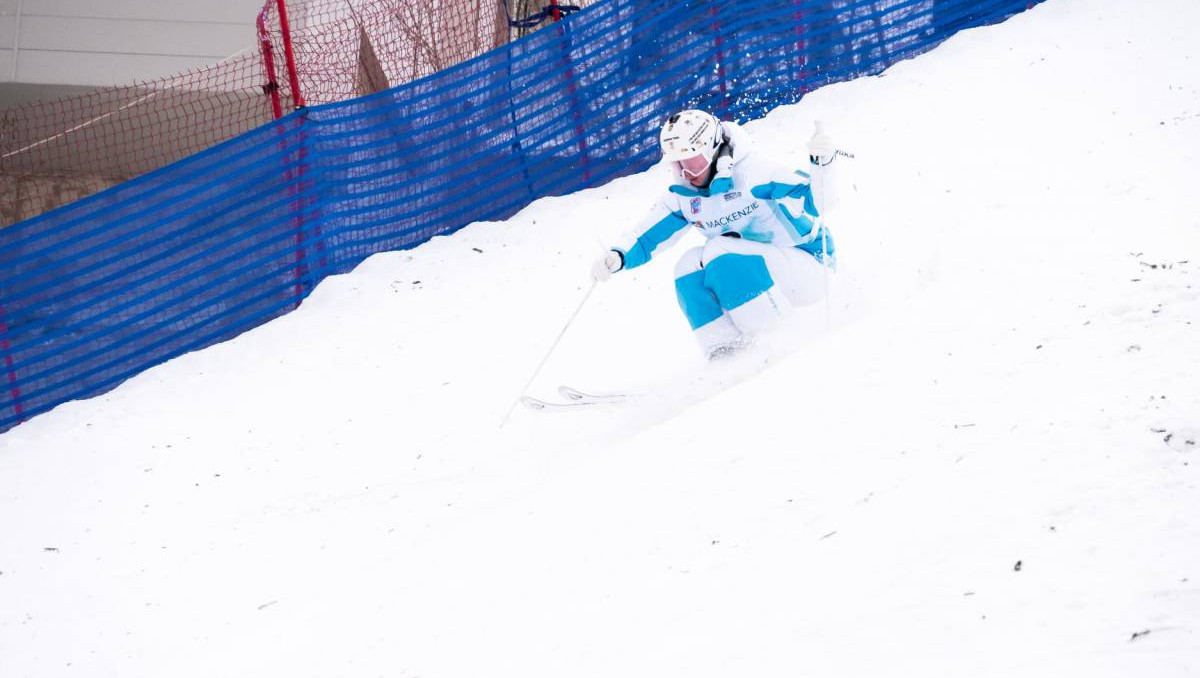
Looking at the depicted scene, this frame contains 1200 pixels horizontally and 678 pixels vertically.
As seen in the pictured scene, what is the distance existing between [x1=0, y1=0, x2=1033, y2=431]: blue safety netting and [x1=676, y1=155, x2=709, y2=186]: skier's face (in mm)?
3199

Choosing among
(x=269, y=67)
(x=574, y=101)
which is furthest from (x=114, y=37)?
(x=574, y=101)

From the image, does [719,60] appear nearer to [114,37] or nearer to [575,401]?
[575,401]

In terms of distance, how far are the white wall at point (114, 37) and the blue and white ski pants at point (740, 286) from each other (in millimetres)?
9710

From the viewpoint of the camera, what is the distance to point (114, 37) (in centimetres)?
1413

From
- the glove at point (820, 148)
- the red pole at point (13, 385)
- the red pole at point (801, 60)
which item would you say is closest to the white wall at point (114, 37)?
the red pole at point (13, 385)

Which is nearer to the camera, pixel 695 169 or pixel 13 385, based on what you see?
pixel 695 169

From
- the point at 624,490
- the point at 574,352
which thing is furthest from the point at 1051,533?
the point at 574,352

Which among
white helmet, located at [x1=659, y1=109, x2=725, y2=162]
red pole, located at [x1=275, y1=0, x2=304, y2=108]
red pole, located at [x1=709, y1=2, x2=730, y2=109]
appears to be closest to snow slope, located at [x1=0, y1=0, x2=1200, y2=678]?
red pole, located at [x1=709, y1=2, x2=730, y2=109]

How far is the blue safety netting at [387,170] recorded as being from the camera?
8305mm

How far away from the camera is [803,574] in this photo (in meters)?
3.46

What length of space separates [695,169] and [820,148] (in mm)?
605

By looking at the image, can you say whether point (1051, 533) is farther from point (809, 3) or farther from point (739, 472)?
point (809, 3)

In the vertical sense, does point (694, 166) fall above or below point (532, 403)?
above

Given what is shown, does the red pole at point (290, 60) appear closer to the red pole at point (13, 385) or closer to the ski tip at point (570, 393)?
the red pole at point (13, 385)
